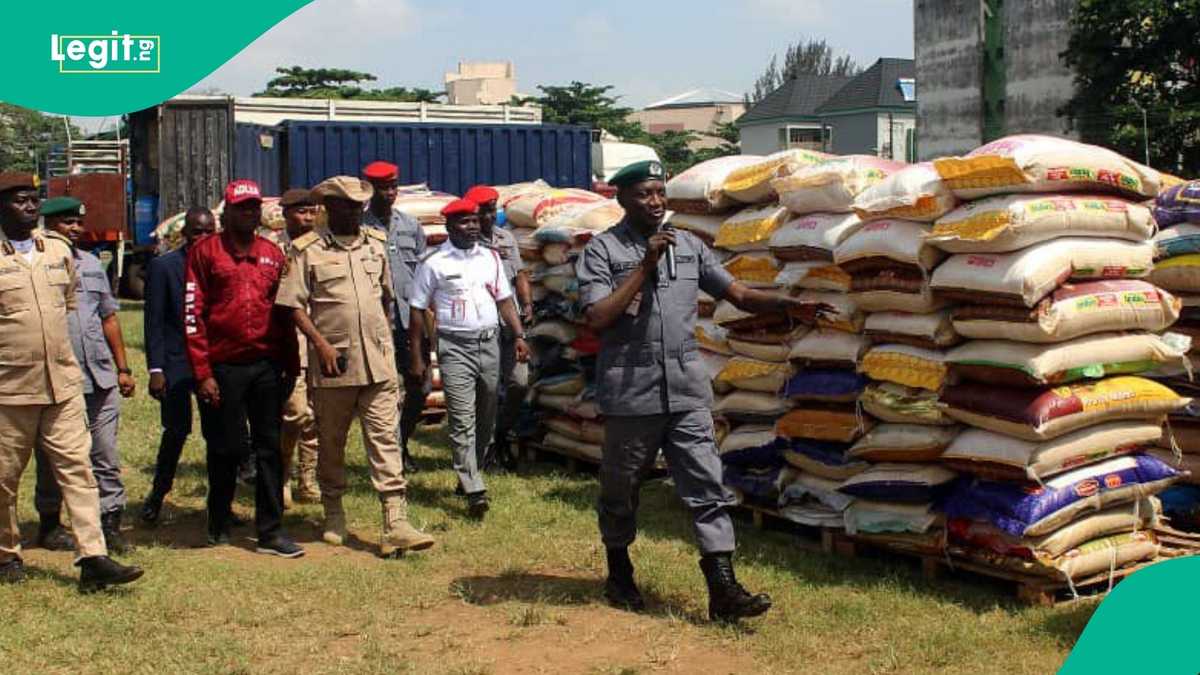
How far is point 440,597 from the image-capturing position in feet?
21.8

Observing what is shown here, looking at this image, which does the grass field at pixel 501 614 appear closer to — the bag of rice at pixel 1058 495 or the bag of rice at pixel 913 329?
the bag of rice at pixel 1058 495

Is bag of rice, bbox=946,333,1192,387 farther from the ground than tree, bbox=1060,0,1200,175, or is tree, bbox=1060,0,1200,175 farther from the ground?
tree, bbox=1060,0,1200,175

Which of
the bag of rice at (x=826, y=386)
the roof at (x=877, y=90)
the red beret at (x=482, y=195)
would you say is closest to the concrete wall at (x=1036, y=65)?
the roof at (x=877, y=90)

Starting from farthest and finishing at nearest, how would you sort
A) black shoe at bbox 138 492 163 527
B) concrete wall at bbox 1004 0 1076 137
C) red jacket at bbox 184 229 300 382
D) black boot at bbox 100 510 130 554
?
concrete wall at bbox 1004 0 1076 137, black shoe at bbox 138 492 163 527, black boot at bbox 100 510 130 554, red jacket at bbox 184 229 300 382

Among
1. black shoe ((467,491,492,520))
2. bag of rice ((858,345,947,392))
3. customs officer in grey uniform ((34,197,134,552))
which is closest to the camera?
bag of rice ((858,345,947,392))

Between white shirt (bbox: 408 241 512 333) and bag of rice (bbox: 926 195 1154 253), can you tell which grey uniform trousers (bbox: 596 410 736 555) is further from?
white shirt (bbox: 408 241 512 333)

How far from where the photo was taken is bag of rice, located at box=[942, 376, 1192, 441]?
635 centimetres

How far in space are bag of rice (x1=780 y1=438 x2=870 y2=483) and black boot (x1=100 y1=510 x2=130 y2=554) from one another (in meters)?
3.63

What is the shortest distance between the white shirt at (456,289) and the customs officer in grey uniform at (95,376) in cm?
180

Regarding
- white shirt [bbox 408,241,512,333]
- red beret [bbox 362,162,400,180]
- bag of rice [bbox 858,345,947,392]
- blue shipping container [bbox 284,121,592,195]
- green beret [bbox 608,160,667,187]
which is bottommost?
bag of rice [bbox 858,345,947,392]

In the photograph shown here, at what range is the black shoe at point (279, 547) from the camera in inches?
295

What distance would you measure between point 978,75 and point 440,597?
4121cm

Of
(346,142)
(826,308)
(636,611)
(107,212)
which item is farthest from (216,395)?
(107,212)

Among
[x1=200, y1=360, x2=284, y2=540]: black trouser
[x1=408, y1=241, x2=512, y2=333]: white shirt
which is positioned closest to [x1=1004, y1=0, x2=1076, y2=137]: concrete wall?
[x1=408, y1=241, x2=512, y2=333]: white shirt
